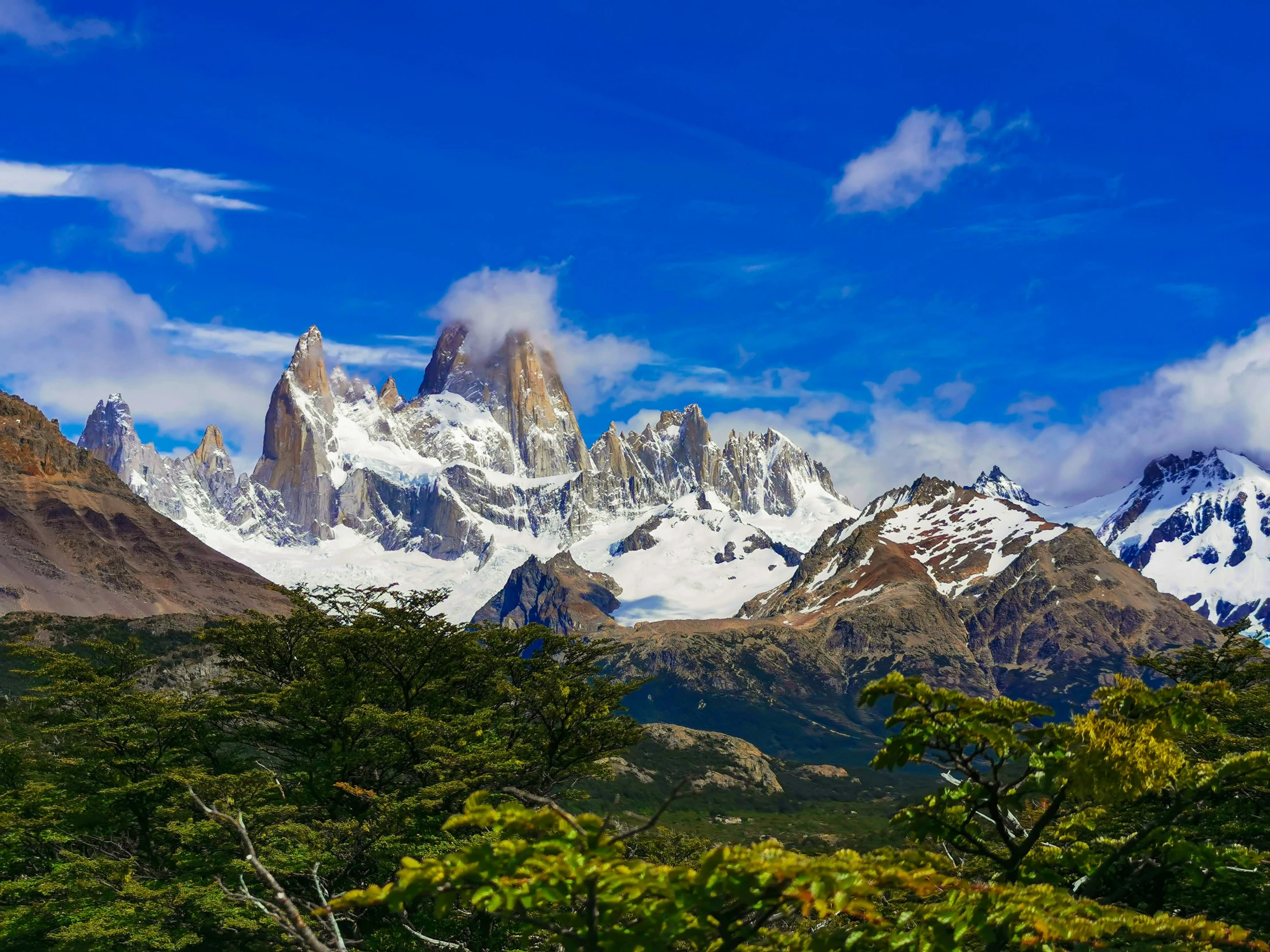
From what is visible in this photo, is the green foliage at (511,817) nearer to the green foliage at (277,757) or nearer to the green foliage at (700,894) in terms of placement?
the green foliage at (700,894)

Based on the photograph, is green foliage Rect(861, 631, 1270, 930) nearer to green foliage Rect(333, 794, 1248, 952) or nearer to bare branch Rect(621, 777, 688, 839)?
→ green foliage Rect(333, 794, 1248, 952)

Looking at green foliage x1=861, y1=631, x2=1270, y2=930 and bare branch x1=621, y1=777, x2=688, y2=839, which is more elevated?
green foliage x1=861, y1=631, x2=1270, y2=930

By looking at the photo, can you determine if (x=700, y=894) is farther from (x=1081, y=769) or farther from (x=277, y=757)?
(x=277, y=757)

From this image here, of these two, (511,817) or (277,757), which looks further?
(277,757)

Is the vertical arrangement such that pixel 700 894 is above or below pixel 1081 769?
below

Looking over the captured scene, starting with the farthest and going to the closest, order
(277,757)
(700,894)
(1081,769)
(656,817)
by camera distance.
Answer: (277,757)
(1081,769)
(700,894)
(656,817)

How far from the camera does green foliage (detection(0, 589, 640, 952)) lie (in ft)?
97.4

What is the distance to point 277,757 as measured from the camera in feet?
126

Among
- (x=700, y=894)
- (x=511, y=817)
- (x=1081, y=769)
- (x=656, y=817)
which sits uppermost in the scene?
(x=1081, y=769)

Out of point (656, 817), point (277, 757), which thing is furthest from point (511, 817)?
point (277, 757)

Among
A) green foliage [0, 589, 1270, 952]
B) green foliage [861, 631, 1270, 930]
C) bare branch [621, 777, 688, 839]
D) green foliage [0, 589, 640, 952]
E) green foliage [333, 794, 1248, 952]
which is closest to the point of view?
bare branch [621, 777, 688, 839]

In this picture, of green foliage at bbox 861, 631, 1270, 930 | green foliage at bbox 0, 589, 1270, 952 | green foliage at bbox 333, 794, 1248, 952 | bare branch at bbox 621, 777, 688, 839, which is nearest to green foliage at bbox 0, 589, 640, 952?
green foliage at bbox 0, 589, 1270, 952

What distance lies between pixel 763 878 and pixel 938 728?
3684 millimetres

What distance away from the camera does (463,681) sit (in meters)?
41.6
